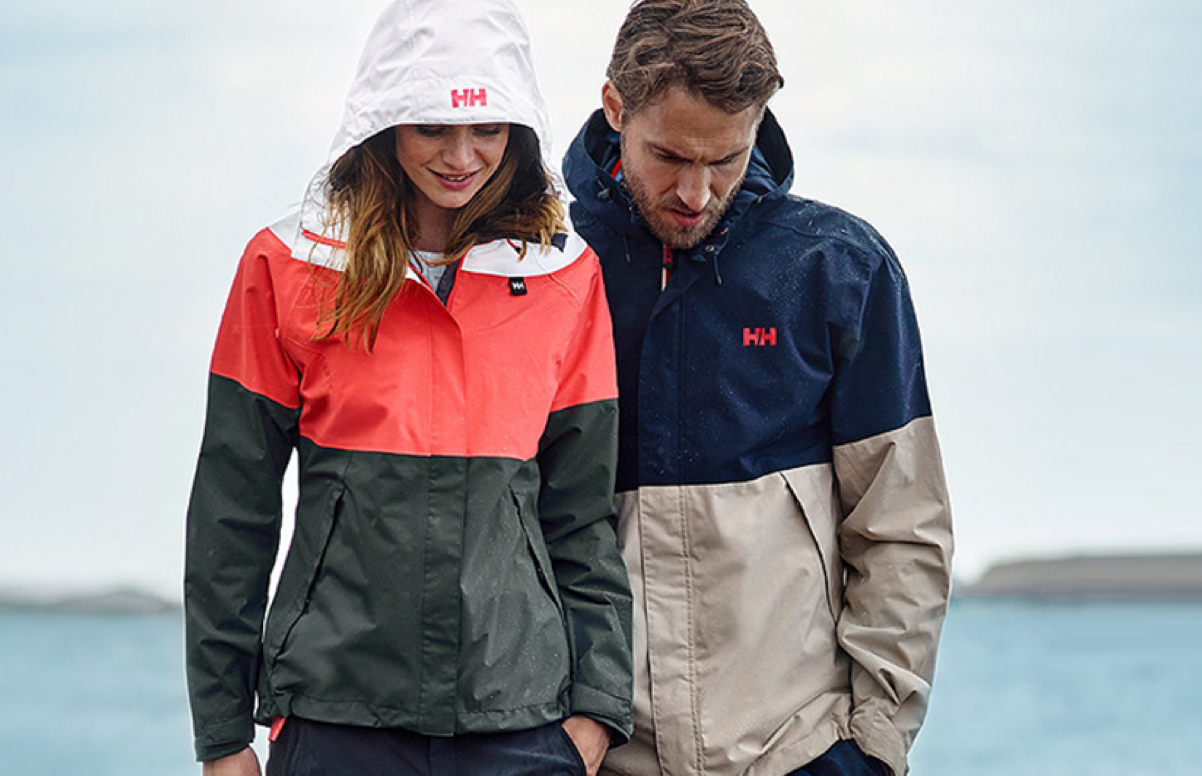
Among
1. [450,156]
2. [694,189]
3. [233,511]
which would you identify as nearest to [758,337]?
[694,189]

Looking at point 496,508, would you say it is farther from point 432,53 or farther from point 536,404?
point 432,53

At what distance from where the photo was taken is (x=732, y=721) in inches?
85.6

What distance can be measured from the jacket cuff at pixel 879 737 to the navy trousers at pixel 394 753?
549 millimetres

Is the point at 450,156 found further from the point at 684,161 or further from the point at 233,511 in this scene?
the point at 233,511

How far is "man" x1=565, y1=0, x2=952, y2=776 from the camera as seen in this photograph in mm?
2166

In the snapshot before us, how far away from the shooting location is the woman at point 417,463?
A: 1.89m

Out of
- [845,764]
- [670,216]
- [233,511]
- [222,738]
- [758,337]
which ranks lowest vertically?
[845,764]

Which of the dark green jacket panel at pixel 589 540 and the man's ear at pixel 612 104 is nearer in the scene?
the dark green jacket panel at pixel 589 540

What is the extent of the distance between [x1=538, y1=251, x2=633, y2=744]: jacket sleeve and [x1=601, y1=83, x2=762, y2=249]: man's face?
0.22 m

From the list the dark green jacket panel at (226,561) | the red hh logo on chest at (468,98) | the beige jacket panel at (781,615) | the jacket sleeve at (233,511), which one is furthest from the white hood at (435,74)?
the beige jacket panel at (781,615)

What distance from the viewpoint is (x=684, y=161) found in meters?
2.15

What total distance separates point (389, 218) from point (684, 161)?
1.41ft

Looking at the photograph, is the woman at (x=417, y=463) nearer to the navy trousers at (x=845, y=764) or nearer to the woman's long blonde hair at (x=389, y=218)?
the woman's long blonde hair at (x=389, y=218)

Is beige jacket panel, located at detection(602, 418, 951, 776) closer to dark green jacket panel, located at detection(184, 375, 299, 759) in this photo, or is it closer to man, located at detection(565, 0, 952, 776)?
man, located at detection(565, 0, 952, 776)
